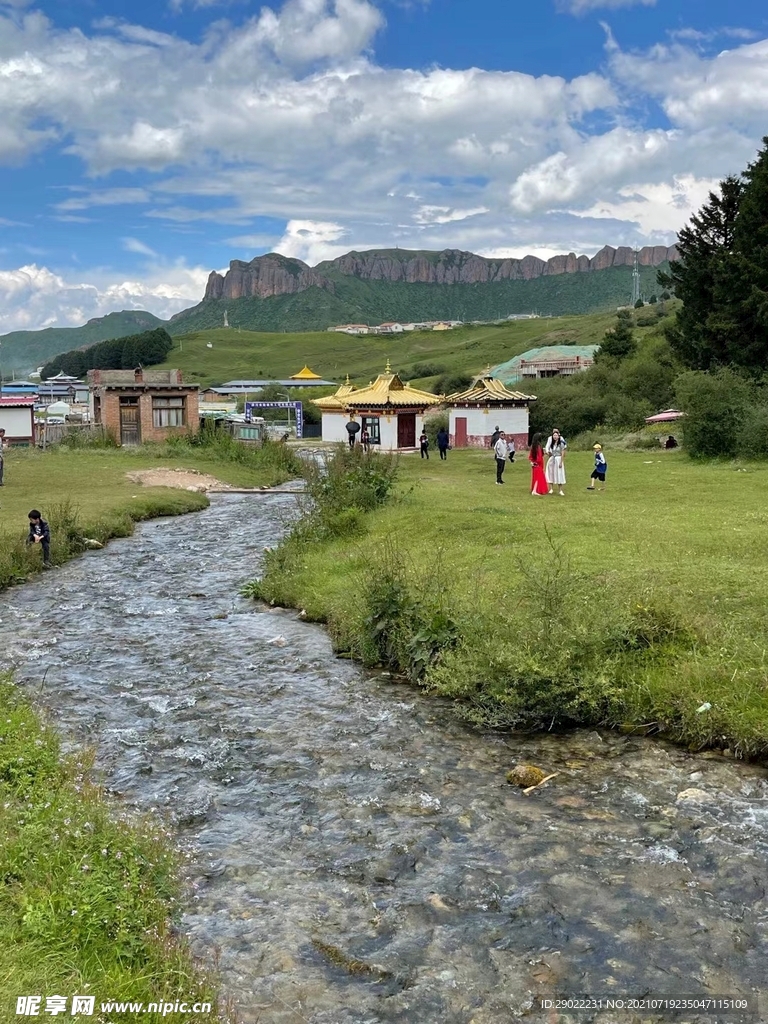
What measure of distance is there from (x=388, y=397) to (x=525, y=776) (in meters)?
47.9

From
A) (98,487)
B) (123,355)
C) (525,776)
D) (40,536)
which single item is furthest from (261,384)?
(525,776)

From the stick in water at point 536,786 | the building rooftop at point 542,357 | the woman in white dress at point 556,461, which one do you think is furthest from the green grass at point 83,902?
the building rooftop at point 542,357

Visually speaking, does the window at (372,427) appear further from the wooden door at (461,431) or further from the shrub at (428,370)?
the shrub at (428,370)

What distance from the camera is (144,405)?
5297 cm

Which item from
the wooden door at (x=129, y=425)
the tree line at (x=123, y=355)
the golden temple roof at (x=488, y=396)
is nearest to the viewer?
the golden temple roof at (x=488, y=396)

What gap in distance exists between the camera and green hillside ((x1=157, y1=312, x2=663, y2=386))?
139538mm

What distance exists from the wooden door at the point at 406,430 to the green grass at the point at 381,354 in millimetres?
73883

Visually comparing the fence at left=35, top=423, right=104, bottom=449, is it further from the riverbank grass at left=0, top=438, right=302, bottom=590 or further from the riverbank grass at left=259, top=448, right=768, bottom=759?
the riverbank grass at left=259, top=448, right=768, bottom=759

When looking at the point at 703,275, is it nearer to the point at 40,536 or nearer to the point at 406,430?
the point at 406,430

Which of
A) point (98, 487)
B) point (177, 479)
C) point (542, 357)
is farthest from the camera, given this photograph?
point (542, 357)

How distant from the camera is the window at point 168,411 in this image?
53381 millimetres

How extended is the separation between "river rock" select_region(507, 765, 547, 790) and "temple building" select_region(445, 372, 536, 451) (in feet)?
142

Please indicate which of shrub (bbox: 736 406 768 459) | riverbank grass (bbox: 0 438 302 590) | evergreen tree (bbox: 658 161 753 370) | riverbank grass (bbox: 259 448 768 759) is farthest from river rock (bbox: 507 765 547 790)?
evergreen tree (bbox: 658 161 753 370)

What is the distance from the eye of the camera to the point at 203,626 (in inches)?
597
